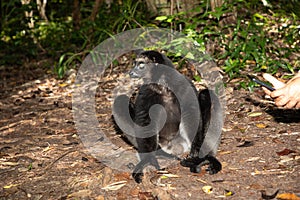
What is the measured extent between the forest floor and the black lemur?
0.14 m

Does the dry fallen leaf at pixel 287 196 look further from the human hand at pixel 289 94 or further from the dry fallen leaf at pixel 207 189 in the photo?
the human hand at pixel 289 94

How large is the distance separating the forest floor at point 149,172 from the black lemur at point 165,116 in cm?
14

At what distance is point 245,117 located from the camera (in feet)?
14.2

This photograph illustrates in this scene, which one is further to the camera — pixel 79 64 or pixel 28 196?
pixel 79 64

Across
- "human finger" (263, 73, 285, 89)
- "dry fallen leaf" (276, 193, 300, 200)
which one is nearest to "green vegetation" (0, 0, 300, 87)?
"human finger" (263, 73, 285, 89)

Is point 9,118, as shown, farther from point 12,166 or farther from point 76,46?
point 76,46

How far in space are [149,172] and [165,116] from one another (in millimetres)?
463

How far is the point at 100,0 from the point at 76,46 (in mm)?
1512

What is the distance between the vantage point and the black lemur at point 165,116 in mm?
3188

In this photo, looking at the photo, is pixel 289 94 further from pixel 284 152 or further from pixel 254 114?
pixel 254 114

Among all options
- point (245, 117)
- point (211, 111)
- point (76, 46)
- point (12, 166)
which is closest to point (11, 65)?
point (76, 46)

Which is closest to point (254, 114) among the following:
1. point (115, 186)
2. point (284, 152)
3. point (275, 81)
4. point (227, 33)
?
point (284, 152)

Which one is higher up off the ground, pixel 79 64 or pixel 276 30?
pixel 276 30

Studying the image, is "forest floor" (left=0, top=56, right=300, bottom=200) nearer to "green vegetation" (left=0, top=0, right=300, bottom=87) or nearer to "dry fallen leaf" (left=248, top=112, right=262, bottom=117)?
"dry fallen leaf" (left=248, top=112, right=262, bottom=117)
